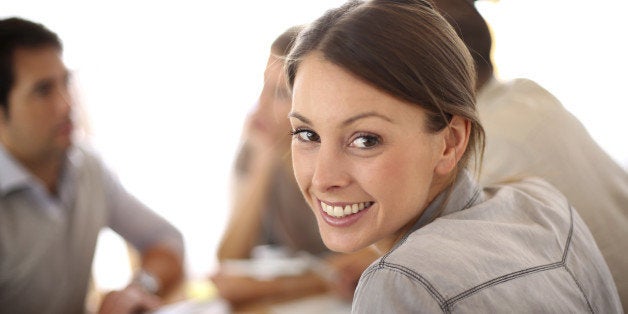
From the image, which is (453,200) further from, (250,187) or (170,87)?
(170,87)

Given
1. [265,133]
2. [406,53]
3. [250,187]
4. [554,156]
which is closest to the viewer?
[406,53]

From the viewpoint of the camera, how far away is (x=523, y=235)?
816 mm

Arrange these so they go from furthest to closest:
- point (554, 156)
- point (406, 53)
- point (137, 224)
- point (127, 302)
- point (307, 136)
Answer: point (137, 224) → point (127, 302) → point (554, 156) → point (307, 136) → point (406, 53)

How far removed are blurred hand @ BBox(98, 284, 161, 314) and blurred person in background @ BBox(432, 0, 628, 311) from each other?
1.00 meters

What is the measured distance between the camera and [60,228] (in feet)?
5.96

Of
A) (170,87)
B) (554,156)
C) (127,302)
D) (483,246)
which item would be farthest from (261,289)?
(170,87)

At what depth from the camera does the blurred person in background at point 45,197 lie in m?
1.70

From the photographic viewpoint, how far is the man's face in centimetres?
171

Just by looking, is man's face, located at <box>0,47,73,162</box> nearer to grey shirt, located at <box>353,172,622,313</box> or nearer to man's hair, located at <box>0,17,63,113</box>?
man's hair, located at <box>0,17,63,113</box>

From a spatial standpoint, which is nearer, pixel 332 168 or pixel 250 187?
pixel 332 168

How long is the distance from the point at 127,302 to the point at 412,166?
1091 millimetres

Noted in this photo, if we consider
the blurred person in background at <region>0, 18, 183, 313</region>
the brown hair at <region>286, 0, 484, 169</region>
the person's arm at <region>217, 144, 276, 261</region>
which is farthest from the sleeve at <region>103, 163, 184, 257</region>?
the brown hair at <region>286, 0, 484, 169</region>

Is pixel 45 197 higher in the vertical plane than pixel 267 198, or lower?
higher

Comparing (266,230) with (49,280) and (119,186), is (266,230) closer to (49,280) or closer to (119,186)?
(119,186)
